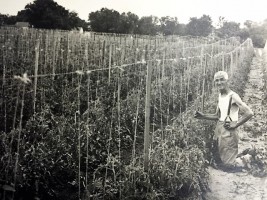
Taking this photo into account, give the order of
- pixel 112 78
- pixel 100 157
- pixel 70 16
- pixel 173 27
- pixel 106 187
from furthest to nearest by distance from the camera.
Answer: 1. pixel 173 27
2. pixel 70 16
3. pixel 112 78
4. pixel 100 157
5. pixel 106 187

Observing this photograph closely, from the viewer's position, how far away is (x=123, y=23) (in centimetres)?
3169

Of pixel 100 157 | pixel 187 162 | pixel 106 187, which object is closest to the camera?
pixel 106 187

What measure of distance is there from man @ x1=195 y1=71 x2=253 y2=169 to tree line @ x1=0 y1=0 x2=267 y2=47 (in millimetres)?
16539

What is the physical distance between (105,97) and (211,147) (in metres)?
1.83

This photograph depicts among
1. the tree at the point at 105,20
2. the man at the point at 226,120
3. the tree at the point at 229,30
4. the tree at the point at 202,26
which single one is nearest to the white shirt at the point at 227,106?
the man at the point at 226,120

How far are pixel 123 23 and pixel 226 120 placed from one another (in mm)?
28444

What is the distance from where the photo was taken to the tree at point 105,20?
27.1 meters

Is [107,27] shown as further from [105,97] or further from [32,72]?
[105,97]

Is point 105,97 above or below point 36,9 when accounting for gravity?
below

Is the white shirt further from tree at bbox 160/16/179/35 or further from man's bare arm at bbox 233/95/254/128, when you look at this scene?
tree at bbox 160/16/179/35

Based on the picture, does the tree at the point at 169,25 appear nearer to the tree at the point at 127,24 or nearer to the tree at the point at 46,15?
the tree at the point at 127,24

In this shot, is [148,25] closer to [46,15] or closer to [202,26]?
[202,26]

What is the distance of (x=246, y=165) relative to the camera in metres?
4.32

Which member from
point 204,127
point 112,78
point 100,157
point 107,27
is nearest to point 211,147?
point 204,127
